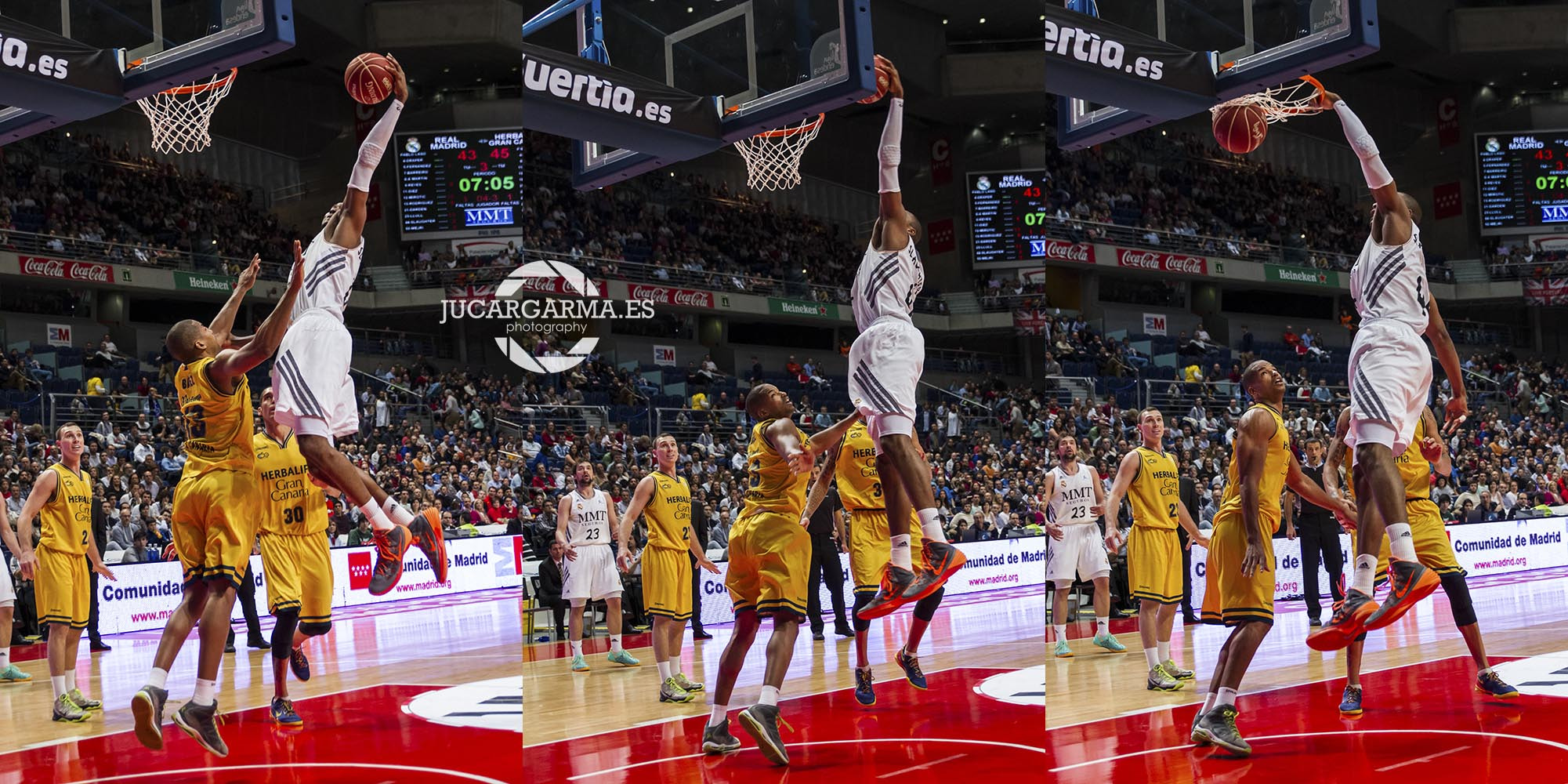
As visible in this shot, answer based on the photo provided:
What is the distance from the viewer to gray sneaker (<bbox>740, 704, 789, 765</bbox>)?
14.4ft

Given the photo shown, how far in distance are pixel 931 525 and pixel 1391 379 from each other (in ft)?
8.04

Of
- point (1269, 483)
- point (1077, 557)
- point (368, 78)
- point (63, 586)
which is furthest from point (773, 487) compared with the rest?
point (63, 586)

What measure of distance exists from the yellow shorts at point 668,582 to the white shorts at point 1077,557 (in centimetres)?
168

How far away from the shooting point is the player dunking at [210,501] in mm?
4910

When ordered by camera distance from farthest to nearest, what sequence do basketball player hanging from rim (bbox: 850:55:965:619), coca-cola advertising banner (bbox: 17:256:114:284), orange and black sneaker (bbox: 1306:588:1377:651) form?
1. coca-cola advertising banner (bbox: 17:256:114:284)
2. orange and black sneaker (bbox: 1306:588:1377:651)
3. basketball player hanging from rim (bbox: 850:55:965:619)

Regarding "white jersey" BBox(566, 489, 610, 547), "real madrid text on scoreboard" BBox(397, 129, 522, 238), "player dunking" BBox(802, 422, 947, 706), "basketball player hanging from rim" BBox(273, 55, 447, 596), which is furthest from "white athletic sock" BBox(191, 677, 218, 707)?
"player dunking" BBox(802, 422, 947, 706)

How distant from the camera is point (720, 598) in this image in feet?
20.2

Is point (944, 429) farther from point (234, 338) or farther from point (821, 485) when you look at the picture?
point (234, 338)

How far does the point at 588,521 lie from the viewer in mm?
4383

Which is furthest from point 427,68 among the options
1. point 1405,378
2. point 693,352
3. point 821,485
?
point 1405,378

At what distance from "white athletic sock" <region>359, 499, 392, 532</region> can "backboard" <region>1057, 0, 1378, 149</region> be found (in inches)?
138

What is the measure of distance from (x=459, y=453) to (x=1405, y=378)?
13.8ft

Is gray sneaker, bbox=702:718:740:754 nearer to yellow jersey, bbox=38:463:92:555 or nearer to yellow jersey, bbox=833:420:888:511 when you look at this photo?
yellow jersey, bbox=833:420:888:511

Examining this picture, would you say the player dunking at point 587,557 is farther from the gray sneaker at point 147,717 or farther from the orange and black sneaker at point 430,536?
the gray sneaker at point 147,717
